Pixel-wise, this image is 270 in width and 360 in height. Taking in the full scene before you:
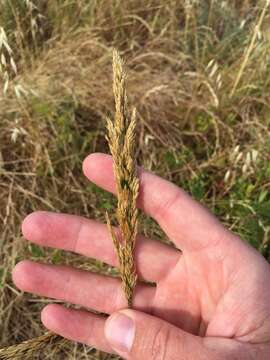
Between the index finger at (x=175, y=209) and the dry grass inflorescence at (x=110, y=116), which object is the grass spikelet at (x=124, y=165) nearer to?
the index finger at (x=175, y=209)

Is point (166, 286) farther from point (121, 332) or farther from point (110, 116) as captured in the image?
point (110, 116)

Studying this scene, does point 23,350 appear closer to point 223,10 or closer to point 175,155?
point 175,155

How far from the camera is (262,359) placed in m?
1.65

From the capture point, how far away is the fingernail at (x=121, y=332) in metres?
1.64

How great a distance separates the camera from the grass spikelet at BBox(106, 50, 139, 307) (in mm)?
1527

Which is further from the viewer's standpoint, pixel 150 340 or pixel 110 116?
pixel 110 116

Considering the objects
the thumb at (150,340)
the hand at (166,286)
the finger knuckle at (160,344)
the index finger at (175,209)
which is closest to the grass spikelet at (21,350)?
the hand at (166,286)

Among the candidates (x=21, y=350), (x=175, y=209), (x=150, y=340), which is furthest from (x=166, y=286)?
(x=21, y=350)

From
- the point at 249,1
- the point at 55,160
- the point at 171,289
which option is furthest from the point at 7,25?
the point at 171,289

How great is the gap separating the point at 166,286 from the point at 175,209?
334 millimetres

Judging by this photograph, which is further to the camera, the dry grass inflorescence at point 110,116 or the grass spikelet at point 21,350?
the dry grass inflorescence at point 110,116

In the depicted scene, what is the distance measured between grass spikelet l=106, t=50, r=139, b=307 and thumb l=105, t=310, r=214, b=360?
0.20m

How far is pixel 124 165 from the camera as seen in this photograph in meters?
1.68

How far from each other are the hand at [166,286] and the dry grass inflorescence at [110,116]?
1.07ft
